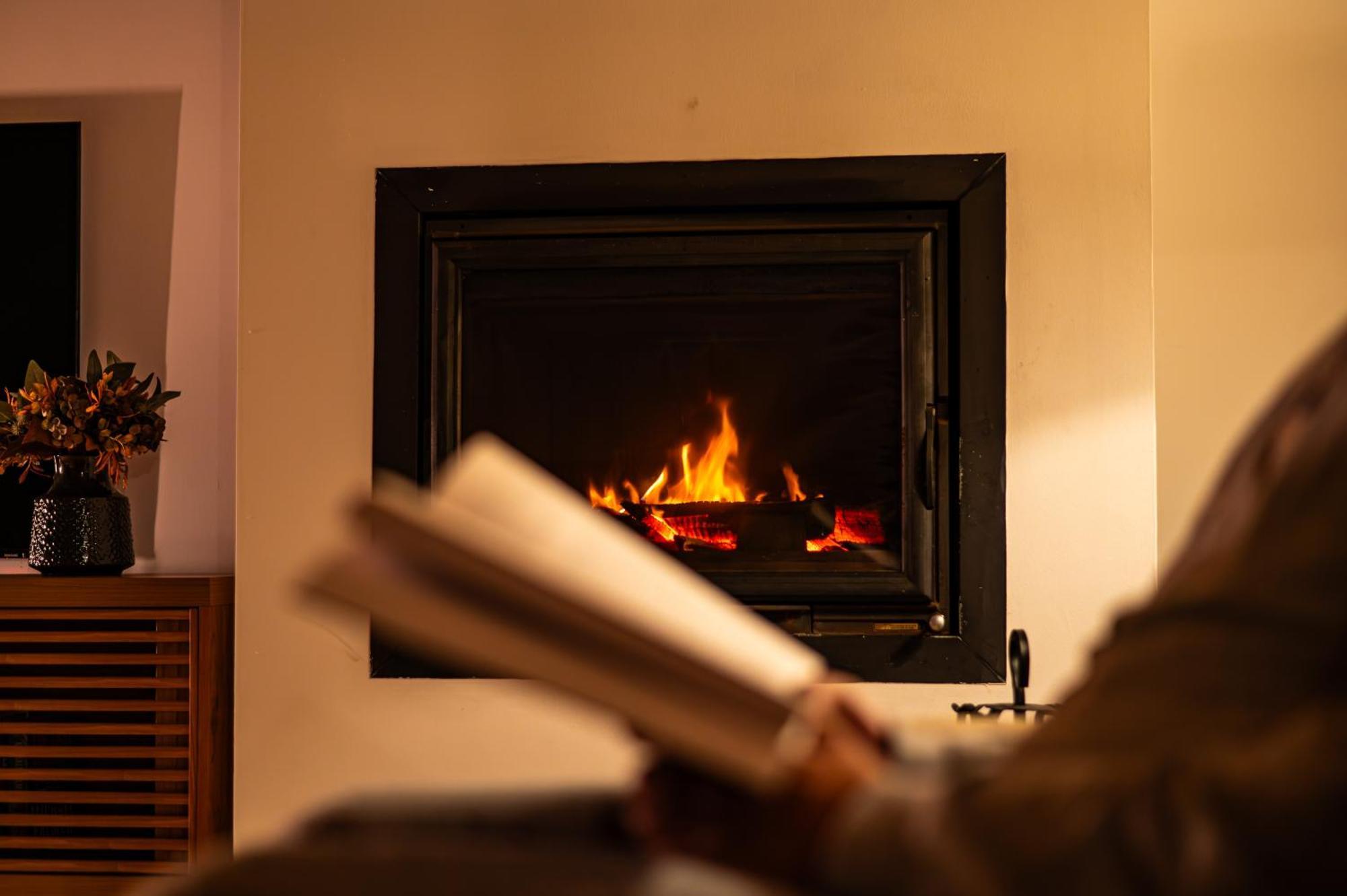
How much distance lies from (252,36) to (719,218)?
3.45 feet

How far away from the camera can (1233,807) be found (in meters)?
0.40

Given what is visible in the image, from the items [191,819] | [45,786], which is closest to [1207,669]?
[191,819]

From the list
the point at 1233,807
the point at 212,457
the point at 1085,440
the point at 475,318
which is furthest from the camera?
the point at 212,457

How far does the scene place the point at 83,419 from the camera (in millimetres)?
2695

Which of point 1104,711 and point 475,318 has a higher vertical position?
point 475,318

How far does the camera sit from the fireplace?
2.40 meters

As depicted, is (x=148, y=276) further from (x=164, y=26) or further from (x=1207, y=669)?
(x=1207, y=669)

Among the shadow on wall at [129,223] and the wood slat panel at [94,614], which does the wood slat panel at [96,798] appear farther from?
the shadow on wall at [129,223]

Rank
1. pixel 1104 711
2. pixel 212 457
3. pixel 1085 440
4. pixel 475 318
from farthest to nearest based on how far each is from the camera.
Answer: pixel 212 457
pixel 475 318
pixel 1085 440
pixel 1104 711

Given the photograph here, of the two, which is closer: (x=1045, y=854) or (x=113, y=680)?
(x=1045, y=854)

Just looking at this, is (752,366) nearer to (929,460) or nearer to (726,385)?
(726,385)

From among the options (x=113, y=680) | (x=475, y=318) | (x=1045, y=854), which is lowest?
(x=113, y=680)

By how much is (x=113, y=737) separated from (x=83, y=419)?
0.69 m

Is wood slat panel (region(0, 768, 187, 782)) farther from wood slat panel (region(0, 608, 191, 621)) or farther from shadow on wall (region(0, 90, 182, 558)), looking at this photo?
shadow on wall (region(0, 90, 182, 558))
